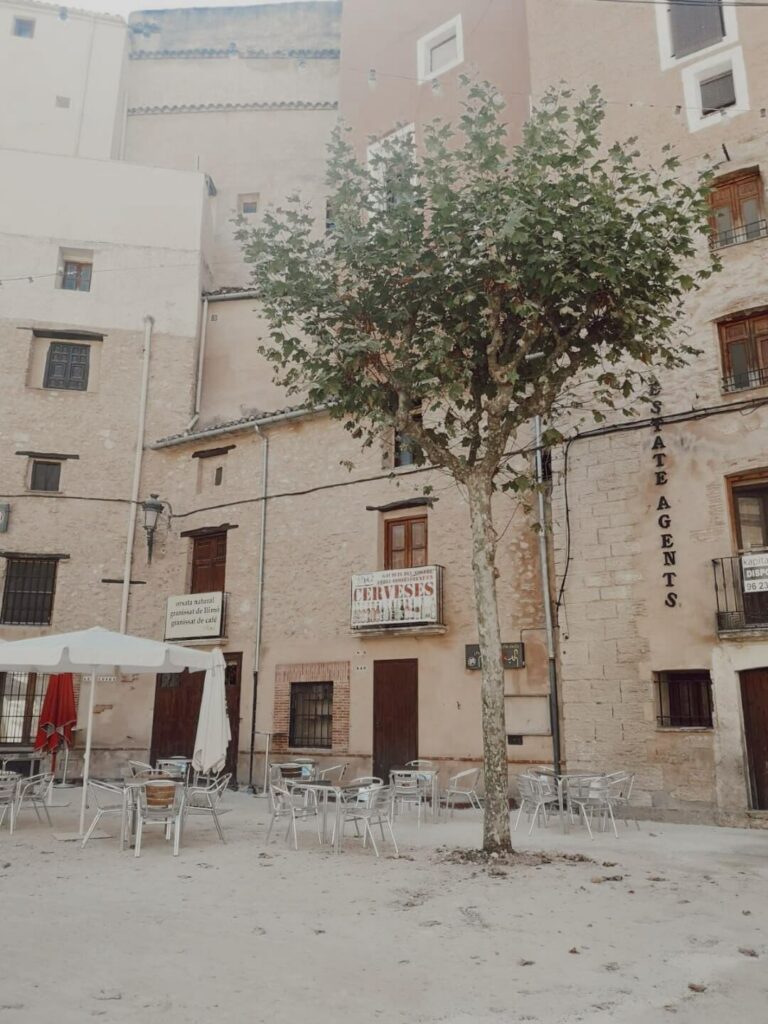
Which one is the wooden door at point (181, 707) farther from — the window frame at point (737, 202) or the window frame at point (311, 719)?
the window frame at point (737, 202)

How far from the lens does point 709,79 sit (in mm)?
13289

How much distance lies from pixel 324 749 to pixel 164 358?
32.9 ft

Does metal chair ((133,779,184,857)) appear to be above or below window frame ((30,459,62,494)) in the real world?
below

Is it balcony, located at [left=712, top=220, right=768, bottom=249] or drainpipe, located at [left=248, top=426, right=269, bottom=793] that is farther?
drainpipe, located at [left=248, top=426, right=269, bottom=793]

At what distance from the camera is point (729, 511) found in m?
11.4

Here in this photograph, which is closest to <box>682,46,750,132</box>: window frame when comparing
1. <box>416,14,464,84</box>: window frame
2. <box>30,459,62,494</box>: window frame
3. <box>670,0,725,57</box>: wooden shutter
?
<box>670,0,725,57</box>: wooden shutter

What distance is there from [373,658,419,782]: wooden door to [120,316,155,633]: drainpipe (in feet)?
21.1

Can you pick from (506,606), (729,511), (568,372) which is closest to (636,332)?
(568,372)

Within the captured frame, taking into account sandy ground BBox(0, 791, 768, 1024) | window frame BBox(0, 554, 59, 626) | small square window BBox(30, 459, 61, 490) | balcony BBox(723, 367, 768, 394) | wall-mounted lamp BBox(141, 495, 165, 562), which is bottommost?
sandy ground BBox(0, 791, 768, 1024)

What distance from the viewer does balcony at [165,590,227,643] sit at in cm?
1653

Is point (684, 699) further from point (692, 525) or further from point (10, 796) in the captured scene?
point (10, 796)

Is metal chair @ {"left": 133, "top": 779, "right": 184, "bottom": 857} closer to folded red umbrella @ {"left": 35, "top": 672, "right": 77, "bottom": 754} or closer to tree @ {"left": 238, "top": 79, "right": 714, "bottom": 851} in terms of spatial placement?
tree @ {"left": 238, "top": 79, "right": 714, "bottom": 851}

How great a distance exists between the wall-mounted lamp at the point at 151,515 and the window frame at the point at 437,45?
1145cm

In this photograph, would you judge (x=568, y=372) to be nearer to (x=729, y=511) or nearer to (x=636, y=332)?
(x=636, y=332)
